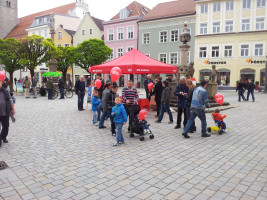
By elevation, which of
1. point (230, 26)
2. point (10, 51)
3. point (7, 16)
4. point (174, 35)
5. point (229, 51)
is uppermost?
point (7, 16)

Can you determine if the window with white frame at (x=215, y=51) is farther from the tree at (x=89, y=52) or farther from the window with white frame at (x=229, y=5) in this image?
the tree at (x=89, y=52)

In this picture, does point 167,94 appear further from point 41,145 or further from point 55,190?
point 55,190

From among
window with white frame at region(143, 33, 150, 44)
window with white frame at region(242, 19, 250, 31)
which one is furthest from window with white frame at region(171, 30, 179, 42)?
window with white frame at region(242, 19, 250, 31)

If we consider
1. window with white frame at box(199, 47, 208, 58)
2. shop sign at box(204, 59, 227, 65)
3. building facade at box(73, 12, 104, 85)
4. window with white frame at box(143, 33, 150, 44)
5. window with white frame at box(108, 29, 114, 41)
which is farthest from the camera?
building facade at box(73, 12, 104, 85)

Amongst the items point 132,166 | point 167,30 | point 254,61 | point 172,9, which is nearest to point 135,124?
point 132,166

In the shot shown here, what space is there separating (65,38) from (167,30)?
22922 mm

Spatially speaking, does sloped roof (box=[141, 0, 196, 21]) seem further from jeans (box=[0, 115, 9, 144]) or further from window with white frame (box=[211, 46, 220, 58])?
jeans (box=[0, 115, 9, 144])

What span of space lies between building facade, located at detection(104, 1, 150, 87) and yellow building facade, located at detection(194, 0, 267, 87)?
36.0 feet

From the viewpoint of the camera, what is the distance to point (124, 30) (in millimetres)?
42094

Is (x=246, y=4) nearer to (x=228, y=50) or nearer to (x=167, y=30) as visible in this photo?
(x=228, y=50)

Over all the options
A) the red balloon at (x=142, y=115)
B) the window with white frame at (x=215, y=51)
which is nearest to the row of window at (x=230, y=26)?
the window with white frame at (x=215, y=51)

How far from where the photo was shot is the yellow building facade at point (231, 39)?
31.5 metres

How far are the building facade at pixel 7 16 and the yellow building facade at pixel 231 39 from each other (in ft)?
166

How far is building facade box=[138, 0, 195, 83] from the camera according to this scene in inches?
1419
